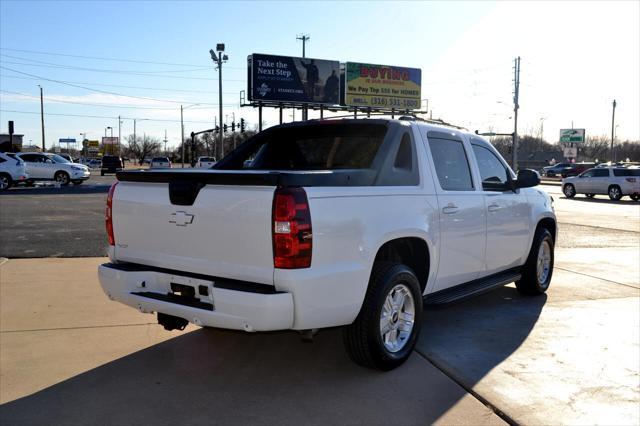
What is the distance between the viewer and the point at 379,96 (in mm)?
52219

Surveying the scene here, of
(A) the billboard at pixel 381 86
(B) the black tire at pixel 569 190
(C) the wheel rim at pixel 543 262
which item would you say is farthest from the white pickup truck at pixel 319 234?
(A) the billboard at pixel 381 86

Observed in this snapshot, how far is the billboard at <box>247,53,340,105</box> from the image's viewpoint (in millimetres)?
46312

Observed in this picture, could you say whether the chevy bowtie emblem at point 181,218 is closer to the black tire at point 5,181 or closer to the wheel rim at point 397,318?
the wheel rim at point 397,318

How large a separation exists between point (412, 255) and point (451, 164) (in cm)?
104

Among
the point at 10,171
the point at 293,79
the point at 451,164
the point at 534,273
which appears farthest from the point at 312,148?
the point at 293,79

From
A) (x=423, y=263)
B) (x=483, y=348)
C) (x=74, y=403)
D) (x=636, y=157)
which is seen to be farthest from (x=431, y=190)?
(x=636, y=157)

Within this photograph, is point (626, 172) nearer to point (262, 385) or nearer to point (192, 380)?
point (262, 385)

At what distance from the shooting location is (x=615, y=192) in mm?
27812

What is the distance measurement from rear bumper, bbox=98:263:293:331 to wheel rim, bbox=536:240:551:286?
420 centimetres

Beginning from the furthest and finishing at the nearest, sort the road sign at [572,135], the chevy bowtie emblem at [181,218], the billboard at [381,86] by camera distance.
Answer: the road sign at [572,135]
the billboard at [381,86]
the chevy bowtie emblem at [181,218]

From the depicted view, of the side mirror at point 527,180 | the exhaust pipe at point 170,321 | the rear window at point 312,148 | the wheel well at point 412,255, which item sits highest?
the rear window at point 312,148

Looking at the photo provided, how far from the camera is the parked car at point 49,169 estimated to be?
1164 inches

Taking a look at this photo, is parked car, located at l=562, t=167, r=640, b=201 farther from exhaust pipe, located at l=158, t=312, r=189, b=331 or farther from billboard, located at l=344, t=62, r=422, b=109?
exhaust pipe, located at l=158, t=312, r=189, b=331

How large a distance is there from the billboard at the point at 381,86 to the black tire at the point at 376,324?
156 feet
